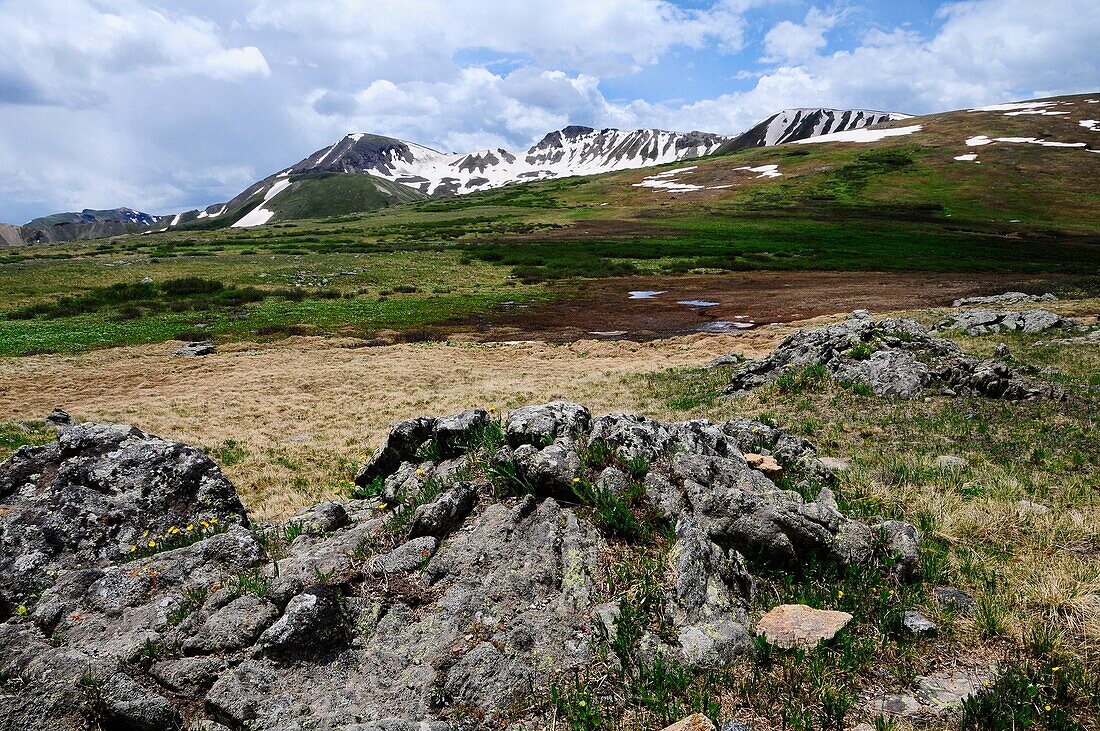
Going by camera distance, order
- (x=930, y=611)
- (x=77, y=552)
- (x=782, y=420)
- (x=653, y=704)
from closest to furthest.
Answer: (x=653, y=704)
(x=930, y=611)
(x=77, y=552)
(x=782, y=420)

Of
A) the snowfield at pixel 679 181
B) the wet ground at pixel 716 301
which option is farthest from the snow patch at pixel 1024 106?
the wet ground at pixel 716 301

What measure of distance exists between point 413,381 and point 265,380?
23.8 ft

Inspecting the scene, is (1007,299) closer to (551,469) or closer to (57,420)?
(551,469)

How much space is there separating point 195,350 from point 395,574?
32.0 metres

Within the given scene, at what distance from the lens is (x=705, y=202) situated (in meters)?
138

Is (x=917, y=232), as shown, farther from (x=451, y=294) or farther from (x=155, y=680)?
(x=155, y=680)

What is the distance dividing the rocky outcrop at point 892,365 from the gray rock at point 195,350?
1156 inches

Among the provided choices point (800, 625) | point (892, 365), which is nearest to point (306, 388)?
point (892, 365)

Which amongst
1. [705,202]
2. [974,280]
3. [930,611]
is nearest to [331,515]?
[930,611]

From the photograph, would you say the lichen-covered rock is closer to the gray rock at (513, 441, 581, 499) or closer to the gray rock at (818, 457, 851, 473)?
the gray rock at (513, 441, 581, 499)

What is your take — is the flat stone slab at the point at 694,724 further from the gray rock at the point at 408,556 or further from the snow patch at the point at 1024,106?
the snow patch at the point at 1024,106

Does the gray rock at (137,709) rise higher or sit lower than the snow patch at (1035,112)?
lower

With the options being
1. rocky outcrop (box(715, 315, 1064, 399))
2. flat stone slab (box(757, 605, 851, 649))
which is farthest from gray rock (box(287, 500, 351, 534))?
rocky outcrop (box(715, 315, 1064, 399))

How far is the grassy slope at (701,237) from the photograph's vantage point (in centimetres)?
5919
